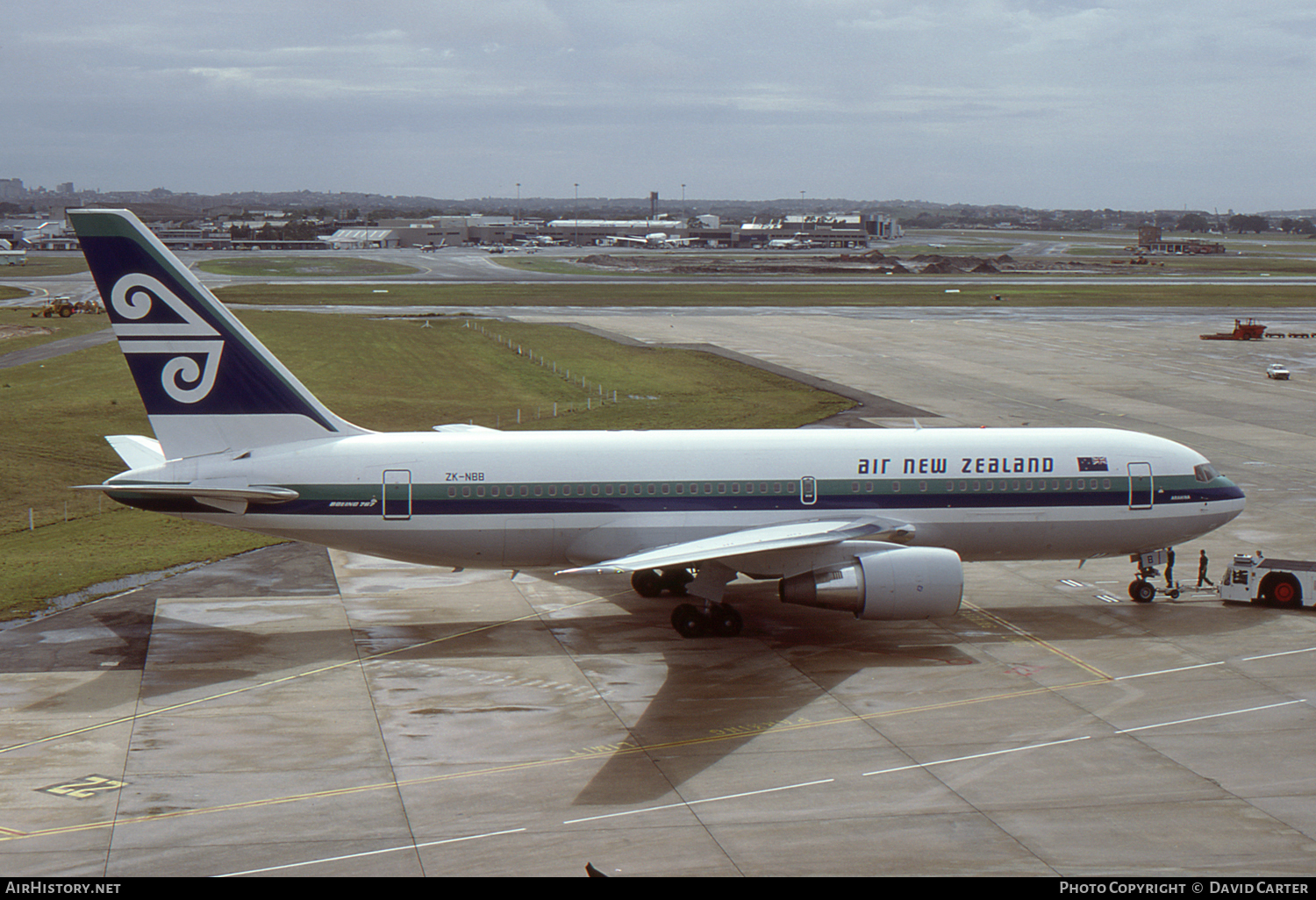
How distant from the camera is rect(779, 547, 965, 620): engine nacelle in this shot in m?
29.0

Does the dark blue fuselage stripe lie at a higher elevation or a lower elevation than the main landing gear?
higher

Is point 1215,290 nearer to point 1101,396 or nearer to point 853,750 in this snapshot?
point 1101,396

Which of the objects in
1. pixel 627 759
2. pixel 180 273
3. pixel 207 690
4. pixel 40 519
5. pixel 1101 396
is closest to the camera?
pixel 627 759

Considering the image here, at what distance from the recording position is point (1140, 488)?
3378 centimetres

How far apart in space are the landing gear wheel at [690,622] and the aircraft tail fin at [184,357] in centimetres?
1071

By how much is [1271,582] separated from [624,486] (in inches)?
766

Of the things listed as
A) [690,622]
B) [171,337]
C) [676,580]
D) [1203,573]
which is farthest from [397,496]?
[1203,573]

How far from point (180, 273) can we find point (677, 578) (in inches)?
646

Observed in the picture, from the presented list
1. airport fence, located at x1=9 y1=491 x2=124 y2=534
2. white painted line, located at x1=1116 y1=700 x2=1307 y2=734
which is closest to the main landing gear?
white painted line, located at x1=1116 y1=700 x2=1307 y2=734

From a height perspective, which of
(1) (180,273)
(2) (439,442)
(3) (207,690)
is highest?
(1) (180,273)

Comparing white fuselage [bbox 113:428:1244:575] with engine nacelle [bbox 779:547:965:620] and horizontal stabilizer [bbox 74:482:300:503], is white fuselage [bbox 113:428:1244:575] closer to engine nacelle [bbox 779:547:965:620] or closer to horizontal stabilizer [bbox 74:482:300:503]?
horizontal stabilizer [bbox 74:482:300:503]

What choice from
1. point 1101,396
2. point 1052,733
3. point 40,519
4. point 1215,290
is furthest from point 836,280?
point 1052,733

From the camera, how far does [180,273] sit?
30109mm

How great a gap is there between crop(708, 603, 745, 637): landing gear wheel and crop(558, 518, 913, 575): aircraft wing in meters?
1.93
